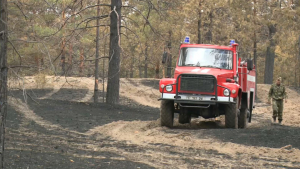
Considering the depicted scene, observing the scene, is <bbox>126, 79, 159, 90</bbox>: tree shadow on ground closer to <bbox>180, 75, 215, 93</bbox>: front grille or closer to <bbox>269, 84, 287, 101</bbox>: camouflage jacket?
<bbox>269, 84, 287, 101</bbox>: camouflage jacket

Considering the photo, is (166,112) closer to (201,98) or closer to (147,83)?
(201,98)

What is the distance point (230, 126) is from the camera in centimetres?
1467

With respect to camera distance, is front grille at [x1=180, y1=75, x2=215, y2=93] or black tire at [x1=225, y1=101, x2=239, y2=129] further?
black tire at [x1=225, y1=101, x2=239, y2=129]

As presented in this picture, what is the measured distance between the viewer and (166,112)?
14.9m

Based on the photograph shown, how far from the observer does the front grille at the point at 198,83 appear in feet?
45.9

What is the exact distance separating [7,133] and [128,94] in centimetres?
2030

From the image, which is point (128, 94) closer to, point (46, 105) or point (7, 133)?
point (46, 105)

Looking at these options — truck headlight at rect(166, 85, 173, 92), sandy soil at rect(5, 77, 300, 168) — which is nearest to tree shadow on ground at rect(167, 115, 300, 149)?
sandy soil at rect(5, 77, 300, 168)

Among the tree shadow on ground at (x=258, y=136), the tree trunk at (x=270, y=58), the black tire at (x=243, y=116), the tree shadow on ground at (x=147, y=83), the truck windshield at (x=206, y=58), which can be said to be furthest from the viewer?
the tree shadow on ground at (x=147, y=83)

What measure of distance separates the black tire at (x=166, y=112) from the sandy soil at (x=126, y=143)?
1.14 ft

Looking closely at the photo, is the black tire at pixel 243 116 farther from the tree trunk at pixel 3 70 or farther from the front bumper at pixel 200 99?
the tree trunk at pixel 3 70

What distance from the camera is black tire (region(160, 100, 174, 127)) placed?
14.8 meters

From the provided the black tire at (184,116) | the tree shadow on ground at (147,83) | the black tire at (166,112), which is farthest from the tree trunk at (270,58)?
the black tire at (166,112)

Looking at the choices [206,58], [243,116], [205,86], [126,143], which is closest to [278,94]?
[243,116]
